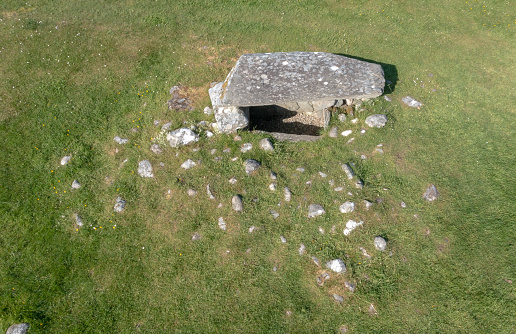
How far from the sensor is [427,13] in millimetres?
13305

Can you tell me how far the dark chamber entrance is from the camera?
31.7ft

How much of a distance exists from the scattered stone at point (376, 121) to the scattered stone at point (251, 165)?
371cm

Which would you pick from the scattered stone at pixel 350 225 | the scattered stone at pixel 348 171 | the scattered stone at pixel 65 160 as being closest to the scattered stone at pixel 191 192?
the scattered stone at pixel 65 160

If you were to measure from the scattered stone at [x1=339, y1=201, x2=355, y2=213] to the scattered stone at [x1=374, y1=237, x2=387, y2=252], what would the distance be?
2.80 ft

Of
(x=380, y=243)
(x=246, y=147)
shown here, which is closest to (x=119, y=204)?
(x=246, y=147)

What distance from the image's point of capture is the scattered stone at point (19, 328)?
5816mm

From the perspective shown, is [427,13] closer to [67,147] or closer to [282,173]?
[282,173]

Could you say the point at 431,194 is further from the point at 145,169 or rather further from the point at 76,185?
the point at 76,185

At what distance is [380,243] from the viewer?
670 cm

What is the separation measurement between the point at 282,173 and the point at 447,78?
7291mm

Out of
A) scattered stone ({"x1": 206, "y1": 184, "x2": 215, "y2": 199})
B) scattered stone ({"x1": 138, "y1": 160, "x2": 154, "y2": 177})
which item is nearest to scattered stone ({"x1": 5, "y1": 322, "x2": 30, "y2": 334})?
scattered stone ({"x1": 138, "y1": 160, "x2": 154, "y2": 177})

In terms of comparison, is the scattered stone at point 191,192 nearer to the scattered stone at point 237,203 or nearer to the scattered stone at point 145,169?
the scattered stone at point 237,203

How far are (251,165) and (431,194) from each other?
4576 millimetres

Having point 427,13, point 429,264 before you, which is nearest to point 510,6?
point 427,13
